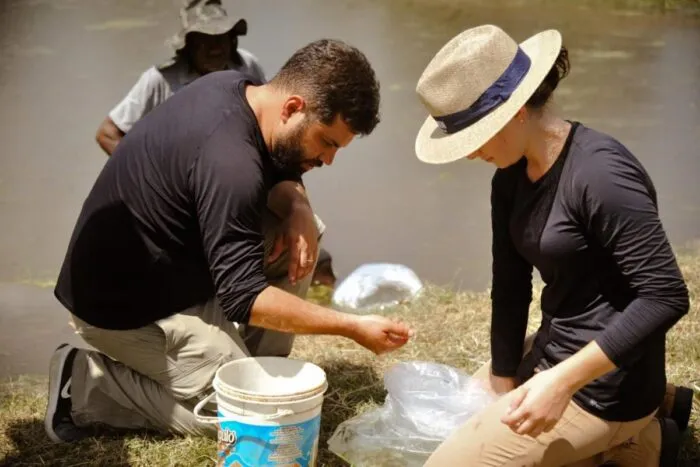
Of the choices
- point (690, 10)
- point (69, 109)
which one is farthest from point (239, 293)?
point (690, 10)

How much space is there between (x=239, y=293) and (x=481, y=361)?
143cm

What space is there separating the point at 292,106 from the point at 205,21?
84.7 inches

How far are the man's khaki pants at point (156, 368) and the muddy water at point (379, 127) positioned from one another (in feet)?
4.51

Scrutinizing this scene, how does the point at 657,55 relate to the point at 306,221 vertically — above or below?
below

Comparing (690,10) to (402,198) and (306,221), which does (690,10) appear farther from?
(306,221)

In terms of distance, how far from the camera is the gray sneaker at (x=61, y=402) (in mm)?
3035

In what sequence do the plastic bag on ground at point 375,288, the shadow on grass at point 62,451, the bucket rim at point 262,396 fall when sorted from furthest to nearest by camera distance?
the plastic bag on ground at point 375,288
the shadow on grass at point 62,451
the bucket rim at point 262,396

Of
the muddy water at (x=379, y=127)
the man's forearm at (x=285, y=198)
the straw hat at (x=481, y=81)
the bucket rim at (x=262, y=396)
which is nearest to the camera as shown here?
the straw hat at (x=481, y=81)

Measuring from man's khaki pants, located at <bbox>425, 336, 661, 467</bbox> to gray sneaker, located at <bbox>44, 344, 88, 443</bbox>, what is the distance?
1300 millimetres

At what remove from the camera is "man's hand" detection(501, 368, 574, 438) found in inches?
83.7

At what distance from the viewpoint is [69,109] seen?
365 inches

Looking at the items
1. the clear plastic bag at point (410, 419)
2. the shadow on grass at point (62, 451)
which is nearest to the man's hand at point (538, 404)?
the clear plastic bag at point (410, 419)

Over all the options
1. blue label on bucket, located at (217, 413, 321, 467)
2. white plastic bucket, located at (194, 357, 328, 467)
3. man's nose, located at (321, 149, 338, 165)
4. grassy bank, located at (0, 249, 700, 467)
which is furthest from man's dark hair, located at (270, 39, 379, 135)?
grassy bank, located at (0, 249, 700, 467)

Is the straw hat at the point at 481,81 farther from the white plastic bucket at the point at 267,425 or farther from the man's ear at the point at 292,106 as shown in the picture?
the white plastic bucket at the point at 267,425
